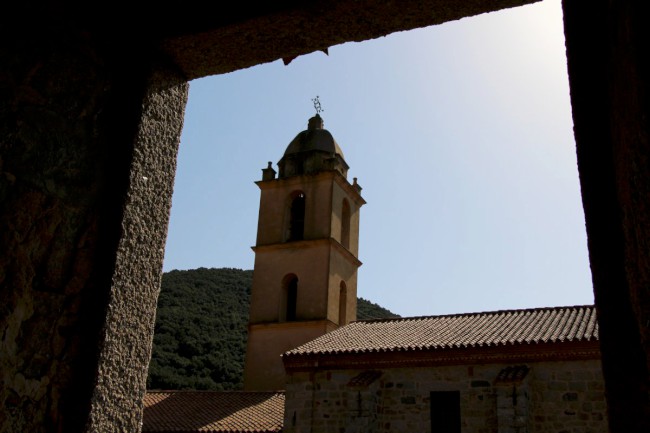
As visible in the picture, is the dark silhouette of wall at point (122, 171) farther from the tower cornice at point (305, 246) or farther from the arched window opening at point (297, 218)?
the arched window opening at point (297, 218)

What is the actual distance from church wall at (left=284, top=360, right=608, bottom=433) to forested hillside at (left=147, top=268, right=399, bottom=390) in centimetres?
1929

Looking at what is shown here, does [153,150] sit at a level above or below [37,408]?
above

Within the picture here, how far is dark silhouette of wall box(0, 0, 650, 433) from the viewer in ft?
5.69

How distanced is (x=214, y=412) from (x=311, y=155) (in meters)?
10.1

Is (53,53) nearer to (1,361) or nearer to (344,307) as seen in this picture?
(1,361)

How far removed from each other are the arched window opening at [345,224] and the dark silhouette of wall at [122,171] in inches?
819

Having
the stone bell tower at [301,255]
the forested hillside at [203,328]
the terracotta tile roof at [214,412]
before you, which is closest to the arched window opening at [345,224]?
the stone bell tower at [301,255]

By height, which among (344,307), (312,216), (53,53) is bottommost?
(53,53)

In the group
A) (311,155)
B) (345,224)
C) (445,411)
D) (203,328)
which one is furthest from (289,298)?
(203,328)

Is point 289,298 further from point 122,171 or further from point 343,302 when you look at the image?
point 122,171

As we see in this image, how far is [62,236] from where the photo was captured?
1961mm

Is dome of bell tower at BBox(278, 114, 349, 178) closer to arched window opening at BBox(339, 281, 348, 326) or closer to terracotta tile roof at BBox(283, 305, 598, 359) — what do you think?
arched window opening at BBox(339, 281, 348, 326)

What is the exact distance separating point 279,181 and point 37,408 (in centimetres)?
2122

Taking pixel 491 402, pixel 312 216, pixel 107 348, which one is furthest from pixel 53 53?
pixel 312 216
